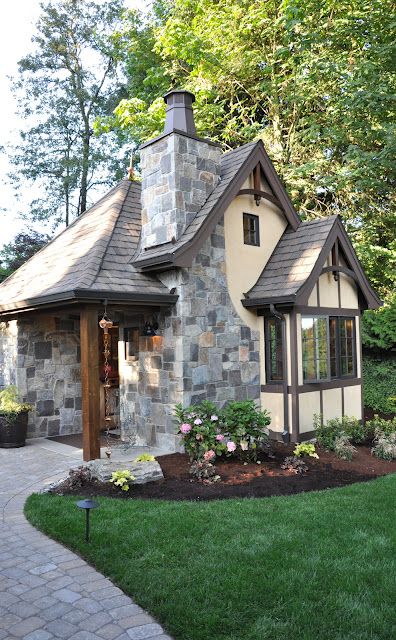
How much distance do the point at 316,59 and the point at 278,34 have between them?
3531 mm

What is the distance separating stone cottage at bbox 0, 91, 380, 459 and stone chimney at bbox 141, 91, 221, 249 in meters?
0.03

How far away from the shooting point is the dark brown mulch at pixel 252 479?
6.24 meters

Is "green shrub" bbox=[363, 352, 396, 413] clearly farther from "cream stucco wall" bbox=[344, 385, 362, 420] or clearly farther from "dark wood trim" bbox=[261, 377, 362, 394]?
"dark wood trim" bbox=[261, 377, 362, 394]

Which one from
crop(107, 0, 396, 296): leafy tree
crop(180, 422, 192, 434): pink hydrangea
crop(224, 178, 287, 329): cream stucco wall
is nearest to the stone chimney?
crop(224, 178, 287, 329): cream stucco wall

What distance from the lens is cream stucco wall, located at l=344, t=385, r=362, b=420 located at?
406 inches

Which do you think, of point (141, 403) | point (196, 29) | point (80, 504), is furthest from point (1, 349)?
point (196, 29)

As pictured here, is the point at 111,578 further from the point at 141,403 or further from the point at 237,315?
the point at 237,315

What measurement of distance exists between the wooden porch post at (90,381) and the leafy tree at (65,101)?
56.5 feet

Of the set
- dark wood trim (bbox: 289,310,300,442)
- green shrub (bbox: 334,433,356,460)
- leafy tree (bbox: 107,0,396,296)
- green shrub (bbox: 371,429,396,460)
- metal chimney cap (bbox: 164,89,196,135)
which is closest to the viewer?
green shrub (bbox: 334,433,356,460)

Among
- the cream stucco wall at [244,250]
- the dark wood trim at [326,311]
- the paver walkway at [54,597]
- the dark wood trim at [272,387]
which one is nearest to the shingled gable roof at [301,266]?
the cream stucco wall at [244,250]

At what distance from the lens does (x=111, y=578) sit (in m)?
4.08

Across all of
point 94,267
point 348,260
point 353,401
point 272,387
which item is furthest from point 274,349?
point 94,267

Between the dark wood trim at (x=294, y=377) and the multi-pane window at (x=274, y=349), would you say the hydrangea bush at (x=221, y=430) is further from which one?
the multi-pane window at (x=274, y=349)

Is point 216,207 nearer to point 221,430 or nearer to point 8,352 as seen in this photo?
point 221,430
